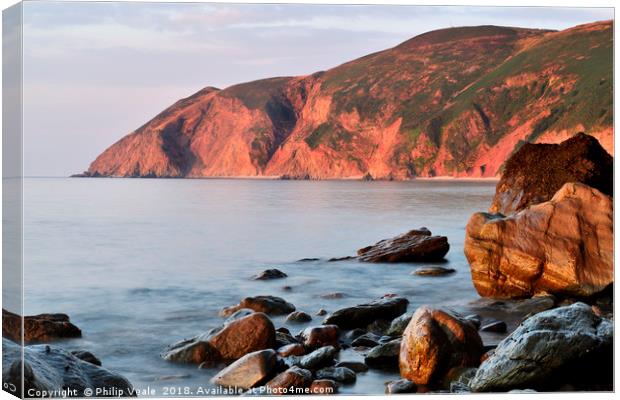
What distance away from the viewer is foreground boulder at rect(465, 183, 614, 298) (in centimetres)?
1015

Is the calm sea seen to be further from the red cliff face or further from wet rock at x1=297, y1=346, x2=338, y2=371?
the red cliff face

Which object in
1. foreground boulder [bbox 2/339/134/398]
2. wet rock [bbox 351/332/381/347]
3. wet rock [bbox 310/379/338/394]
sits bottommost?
wet rock [bbox 351/332/381/347]

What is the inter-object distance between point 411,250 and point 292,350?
23.5 ft

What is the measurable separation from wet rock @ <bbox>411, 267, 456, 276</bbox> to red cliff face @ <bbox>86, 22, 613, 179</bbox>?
3.72 metres

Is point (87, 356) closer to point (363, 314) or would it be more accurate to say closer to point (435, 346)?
point (363, 314)

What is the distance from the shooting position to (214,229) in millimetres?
22391

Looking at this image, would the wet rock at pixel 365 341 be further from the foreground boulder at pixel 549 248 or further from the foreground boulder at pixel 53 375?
the foreground boulder at pixel 549 248

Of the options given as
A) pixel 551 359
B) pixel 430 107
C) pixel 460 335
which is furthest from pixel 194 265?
pixel 430 107

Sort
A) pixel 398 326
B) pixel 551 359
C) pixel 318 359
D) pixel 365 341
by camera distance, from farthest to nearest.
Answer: pixel 398 326
pixel 365 341
pixel 318 359
pixel 551 359

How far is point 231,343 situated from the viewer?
8.04 meters

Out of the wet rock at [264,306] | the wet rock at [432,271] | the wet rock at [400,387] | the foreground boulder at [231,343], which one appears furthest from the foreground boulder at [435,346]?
the wet rock at [432,271]

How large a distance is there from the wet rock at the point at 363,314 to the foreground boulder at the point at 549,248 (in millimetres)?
1757

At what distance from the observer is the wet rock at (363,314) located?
9.42 metres

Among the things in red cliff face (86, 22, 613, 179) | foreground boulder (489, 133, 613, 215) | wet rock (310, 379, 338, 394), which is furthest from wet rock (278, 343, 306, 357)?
foreground boulder (489, 133, 613, 215)
